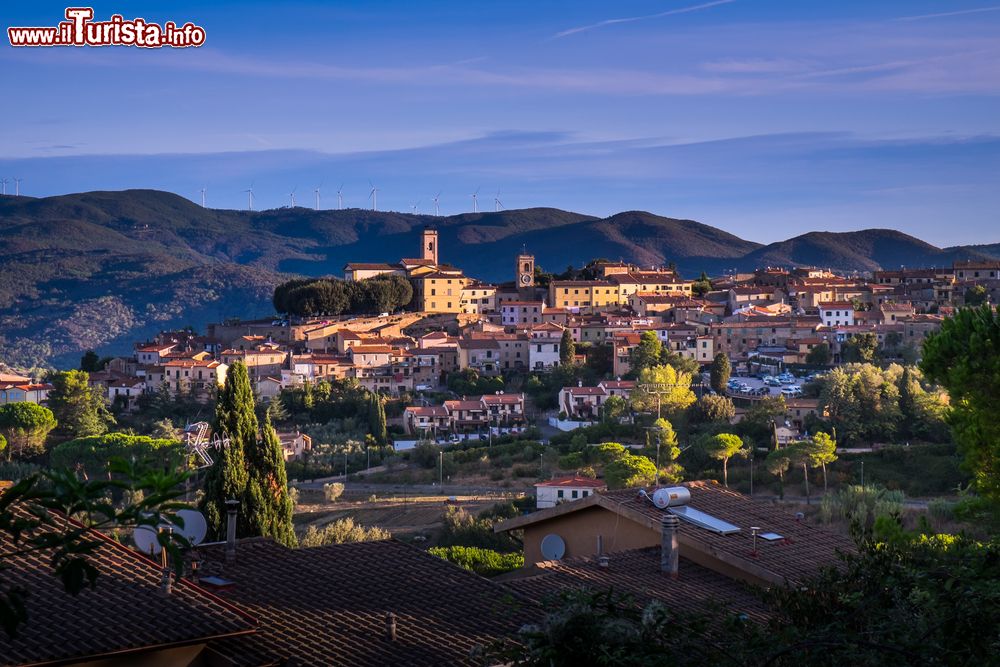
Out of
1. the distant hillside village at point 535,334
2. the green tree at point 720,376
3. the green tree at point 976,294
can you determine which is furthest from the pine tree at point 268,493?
the green tree at point 976,294

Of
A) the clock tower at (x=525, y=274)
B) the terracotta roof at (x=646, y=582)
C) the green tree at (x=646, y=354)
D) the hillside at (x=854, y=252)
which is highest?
the hillside at (x=854, y=252)

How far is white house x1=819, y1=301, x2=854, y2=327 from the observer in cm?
4738

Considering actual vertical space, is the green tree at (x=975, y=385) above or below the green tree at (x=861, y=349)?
above

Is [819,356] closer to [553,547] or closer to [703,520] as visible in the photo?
[553,547]

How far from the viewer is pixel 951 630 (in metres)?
3.49

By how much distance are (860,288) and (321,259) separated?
90.7 m

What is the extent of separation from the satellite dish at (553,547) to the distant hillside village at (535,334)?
25671 millimetres

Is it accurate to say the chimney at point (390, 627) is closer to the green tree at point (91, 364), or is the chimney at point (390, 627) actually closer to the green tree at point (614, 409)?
the green tree at point (614, 409)

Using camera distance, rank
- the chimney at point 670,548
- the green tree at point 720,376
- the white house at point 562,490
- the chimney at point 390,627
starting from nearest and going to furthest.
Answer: the chimney at point 390,627
the chimney at point 670,548
the white house at point 562,490
the green tree at point 720,376

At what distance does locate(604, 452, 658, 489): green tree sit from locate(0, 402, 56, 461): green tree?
57.5 feet

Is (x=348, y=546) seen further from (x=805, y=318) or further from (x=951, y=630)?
(x=805, y=318)

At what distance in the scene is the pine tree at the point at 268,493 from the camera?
1299 centimetres

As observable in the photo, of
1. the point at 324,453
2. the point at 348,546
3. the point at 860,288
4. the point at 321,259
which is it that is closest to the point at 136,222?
the point at 321,259

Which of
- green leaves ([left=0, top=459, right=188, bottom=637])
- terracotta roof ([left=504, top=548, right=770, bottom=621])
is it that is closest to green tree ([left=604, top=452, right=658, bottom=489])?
terracotta roof ([left=504, top=548, right=770, bottom=621])
